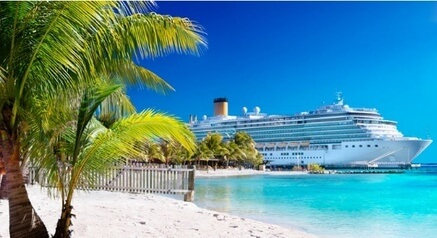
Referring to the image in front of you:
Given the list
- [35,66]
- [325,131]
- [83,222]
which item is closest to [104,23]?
[35,66]

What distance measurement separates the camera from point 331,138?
75.0 m

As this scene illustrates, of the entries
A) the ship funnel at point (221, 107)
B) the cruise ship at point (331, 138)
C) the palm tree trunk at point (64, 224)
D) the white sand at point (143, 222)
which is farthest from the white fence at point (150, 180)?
the ship funnel at point (221, 107)

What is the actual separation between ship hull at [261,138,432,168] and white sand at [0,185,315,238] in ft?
221

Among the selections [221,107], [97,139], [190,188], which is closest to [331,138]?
[221,107]

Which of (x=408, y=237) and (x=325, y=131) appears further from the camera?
(x=325, y=131)

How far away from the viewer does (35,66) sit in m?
4.41

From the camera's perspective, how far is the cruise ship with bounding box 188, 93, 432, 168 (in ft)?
239

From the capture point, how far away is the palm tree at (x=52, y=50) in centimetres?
418

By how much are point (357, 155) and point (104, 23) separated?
74260mm

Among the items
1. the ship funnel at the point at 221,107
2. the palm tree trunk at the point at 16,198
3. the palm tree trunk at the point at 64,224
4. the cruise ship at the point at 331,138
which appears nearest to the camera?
the palm tree trunk at the point at 16,198

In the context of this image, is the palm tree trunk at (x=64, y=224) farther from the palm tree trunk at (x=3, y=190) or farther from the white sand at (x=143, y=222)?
the palm tree trunk at (x=3, y=190)

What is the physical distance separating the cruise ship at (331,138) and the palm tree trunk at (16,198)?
71.1 m

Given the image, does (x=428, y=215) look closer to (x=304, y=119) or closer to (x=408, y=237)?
(x=408, y=237)

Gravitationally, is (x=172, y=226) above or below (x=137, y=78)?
below
